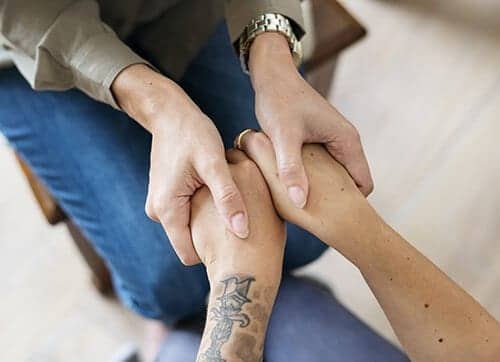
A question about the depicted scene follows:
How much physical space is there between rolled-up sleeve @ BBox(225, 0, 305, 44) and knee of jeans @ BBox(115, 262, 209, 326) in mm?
299

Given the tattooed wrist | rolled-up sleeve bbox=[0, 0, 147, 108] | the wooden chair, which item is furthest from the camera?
the wooden chair

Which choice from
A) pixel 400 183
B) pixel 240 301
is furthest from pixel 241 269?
pixel 400 183

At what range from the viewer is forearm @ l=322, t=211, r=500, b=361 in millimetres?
667

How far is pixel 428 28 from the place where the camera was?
4.98 feet

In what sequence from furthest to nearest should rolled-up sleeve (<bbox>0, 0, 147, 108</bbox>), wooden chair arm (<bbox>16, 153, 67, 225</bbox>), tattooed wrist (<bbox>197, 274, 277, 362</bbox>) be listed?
wooden chair arm (<bbox>16, 153, 67, 225</bbox>) → rolled-up sleeve (<bbox>0, 0, 147, 108</bbox>) → tattooed wrist (<bbox>197, 274, 277, 362</bbox>)

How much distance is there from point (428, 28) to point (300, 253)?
31.5 inches

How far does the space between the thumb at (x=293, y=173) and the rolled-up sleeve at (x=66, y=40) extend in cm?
21

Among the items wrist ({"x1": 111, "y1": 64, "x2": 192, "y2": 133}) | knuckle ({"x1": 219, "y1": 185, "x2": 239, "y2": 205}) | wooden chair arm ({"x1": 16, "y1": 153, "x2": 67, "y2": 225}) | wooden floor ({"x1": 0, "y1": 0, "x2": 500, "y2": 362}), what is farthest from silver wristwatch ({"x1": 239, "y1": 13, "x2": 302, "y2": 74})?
wooden floor ({"x1": 0, "y1": 0, "x2": 500, "y2": 362})

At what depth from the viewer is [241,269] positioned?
661mm

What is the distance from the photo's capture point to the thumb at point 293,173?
0.67m

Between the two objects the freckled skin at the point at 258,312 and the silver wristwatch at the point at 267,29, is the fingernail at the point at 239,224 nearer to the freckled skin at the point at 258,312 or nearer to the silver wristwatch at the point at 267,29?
the freckled skin at the point at 258,312

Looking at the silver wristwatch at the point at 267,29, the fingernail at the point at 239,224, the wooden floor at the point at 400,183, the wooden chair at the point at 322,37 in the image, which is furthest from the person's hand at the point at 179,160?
the wooden floor at the point at 400,183

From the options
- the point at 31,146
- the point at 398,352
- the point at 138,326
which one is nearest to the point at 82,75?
the point at 31,146

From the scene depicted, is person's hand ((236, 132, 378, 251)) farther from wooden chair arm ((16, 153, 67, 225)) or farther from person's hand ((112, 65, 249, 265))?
wooden chair arm ((16, 153, 67, 225))
